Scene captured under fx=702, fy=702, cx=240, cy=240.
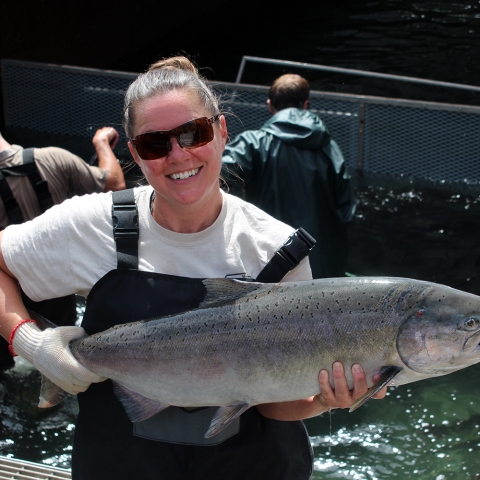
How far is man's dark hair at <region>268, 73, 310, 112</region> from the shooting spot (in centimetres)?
564

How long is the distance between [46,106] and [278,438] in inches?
338

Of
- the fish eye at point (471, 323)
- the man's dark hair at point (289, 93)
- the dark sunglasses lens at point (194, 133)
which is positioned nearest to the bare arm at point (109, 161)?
the man's dark hair at point (289, 93)

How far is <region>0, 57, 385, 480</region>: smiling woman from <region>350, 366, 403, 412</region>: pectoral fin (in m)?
0.10

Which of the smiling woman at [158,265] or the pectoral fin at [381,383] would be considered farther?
the smiling woman at [158,265]

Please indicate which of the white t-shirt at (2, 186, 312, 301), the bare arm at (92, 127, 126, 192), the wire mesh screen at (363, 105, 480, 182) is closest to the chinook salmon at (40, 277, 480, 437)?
the white t-shirt at (2, 186, 312, 301)

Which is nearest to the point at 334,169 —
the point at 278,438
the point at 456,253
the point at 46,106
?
the point at 456,253

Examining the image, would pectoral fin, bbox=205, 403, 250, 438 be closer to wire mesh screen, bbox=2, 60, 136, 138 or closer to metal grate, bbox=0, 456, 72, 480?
metal grate, bbox=0, 456, 72, 480

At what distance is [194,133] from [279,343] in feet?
2.52

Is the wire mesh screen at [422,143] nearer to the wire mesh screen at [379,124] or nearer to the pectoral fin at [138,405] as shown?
the wire mesh screen at [379,124]

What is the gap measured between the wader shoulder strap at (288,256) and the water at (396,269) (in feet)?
8.54

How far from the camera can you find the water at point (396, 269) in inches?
187

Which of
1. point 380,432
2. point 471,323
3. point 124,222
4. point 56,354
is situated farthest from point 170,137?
point 380,432

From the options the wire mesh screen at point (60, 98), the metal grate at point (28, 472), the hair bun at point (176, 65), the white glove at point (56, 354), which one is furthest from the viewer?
the wire mesh screen at point (60, 98)

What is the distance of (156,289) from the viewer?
2420 mm
